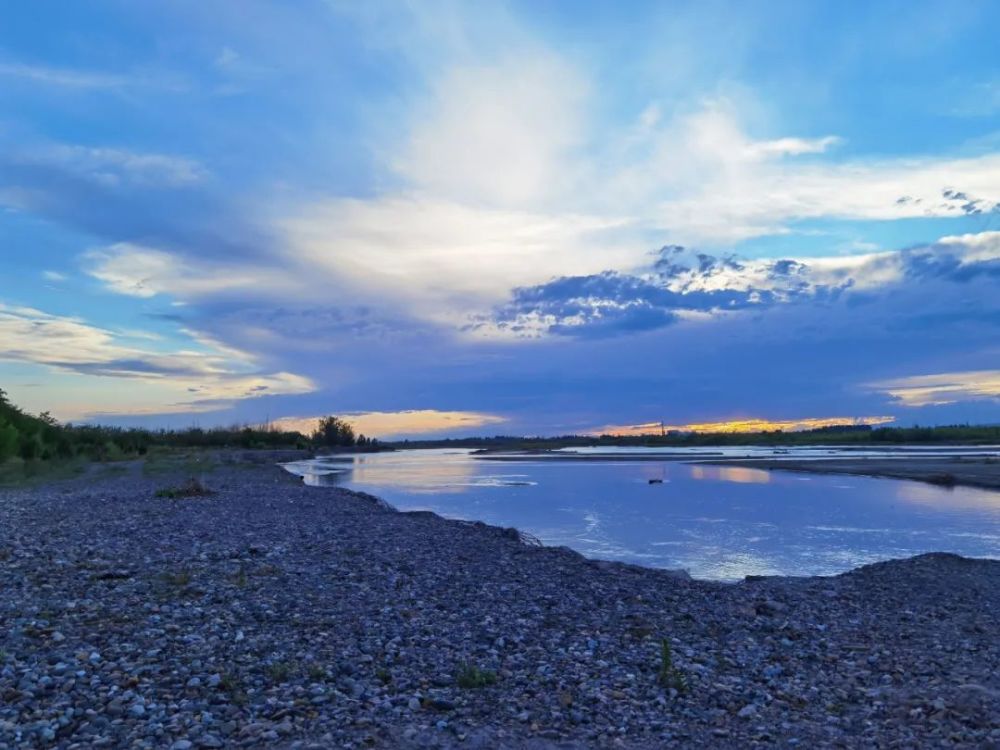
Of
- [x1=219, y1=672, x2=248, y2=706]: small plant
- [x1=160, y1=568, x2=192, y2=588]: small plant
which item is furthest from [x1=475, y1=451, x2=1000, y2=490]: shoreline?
[x1=219, y1=672, x2=248, y2=706]: small plant

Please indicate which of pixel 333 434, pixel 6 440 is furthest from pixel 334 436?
pixel 6 440

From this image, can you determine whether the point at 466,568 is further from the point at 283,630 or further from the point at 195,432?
the point at 195,432

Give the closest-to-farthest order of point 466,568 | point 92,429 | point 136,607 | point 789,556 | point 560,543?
point 136,607 < point 466,568 < point 789,556 < point 560,543 < point 92,429

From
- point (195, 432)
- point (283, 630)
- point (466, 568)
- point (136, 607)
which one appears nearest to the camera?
point (283, 630)

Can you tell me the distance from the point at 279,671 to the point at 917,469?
5026 cm

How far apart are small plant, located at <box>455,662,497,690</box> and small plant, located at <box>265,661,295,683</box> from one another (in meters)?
1.79

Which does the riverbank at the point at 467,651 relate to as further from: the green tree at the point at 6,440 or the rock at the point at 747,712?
the green tree at the point at 6,440

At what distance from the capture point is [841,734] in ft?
23.1

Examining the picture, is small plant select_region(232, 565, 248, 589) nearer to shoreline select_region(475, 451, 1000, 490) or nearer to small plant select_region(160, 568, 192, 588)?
small plant select_region(160, 568, 192, 588)

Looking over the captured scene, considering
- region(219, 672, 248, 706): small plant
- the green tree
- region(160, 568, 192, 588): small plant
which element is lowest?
region(219, 672, 248, 706): small plant

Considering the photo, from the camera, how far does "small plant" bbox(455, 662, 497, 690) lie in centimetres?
801

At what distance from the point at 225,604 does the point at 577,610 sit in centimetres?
→ 527

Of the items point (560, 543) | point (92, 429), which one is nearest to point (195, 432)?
point (92, 429)

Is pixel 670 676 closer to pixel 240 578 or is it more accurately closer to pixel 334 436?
pixel 240 578
